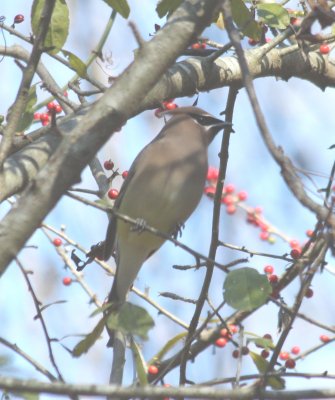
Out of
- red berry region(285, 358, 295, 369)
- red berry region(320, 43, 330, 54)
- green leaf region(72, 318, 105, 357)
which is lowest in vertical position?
green leaf region(72, 318, 105, 357)

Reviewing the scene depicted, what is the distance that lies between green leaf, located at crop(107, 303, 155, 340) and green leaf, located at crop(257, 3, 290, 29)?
1.50 metres

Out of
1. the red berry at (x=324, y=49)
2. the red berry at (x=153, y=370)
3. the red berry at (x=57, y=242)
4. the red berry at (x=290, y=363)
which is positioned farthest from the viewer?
the red berry at (x=57, y=242)

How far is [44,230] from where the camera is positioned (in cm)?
425

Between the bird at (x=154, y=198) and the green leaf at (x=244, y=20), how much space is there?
1.62 feet

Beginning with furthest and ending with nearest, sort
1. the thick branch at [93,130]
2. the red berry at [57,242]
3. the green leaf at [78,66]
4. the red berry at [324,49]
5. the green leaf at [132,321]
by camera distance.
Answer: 1. the red berry at [57,242]
2. the red berry at [324,49]
3. the green leaf at [78,66]
4. the green leaf at [132,321]
5. the thick branch at [93,130]

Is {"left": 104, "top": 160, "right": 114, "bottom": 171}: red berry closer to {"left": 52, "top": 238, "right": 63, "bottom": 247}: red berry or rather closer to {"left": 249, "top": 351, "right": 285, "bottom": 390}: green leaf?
{"left": 52, "top": 238, "right": 63, "bottom": 247}: red berry

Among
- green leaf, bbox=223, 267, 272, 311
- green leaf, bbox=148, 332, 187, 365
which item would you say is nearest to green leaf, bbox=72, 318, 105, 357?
green leaf, bbox=223, 267, 272, 311

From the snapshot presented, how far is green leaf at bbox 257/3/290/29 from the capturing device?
3.34 metres

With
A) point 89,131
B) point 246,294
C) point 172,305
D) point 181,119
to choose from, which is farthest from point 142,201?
point 172,305

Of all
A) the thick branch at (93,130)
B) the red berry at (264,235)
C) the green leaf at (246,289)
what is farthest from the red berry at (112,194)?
the red berry at (264,235)

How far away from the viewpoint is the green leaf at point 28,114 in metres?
3.27

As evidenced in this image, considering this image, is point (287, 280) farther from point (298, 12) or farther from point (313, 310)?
point (313, 310)

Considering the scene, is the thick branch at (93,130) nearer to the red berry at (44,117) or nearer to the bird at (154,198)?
the bird at (154,198)

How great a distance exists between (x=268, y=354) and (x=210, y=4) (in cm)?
195
